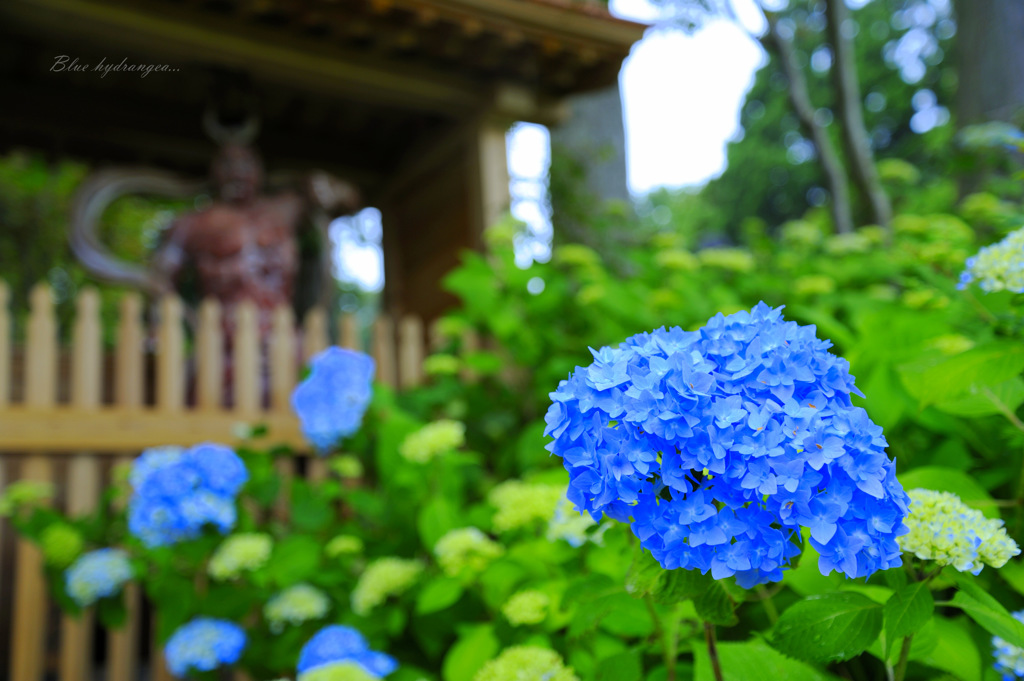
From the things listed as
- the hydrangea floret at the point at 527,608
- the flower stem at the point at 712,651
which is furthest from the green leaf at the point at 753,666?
the hydrangea floret at the point at 527,608

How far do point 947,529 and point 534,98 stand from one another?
3.24 m

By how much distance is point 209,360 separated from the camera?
10.1 ft

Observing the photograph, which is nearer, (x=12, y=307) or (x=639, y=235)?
(x=639, y=235)

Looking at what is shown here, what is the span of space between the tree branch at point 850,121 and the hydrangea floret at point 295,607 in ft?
13.9

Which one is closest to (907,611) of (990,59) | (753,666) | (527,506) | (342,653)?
(753,666)

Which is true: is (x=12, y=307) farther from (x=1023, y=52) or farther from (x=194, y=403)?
(x=1023, y=52)

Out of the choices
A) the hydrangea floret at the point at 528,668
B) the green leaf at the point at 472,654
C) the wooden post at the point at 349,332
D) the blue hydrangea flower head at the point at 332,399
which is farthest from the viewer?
the wooden post at the point at 349,332

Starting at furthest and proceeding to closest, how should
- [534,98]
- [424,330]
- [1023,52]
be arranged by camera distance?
[424,330] → [1023,52] → [534,98]

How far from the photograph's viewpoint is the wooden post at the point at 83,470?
265 centimetres

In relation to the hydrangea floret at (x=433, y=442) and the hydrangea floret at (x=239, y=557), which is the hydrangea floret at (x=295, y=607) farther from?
the hydrangea floret at (x=433, y=442)

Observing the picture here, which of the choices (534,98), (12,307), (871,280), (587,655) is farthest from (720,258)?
(12,307)

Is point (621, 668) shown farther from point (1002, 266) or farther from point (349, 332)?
point (349, 332)

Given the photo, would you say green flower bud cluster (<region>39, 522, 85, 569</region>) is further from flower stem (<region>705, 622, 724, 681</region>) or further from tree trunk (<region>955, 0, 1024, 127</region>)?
tree trunk (<region>955, 0, 1024, 127</region>)

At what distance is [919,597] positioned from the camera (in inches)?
36.4
